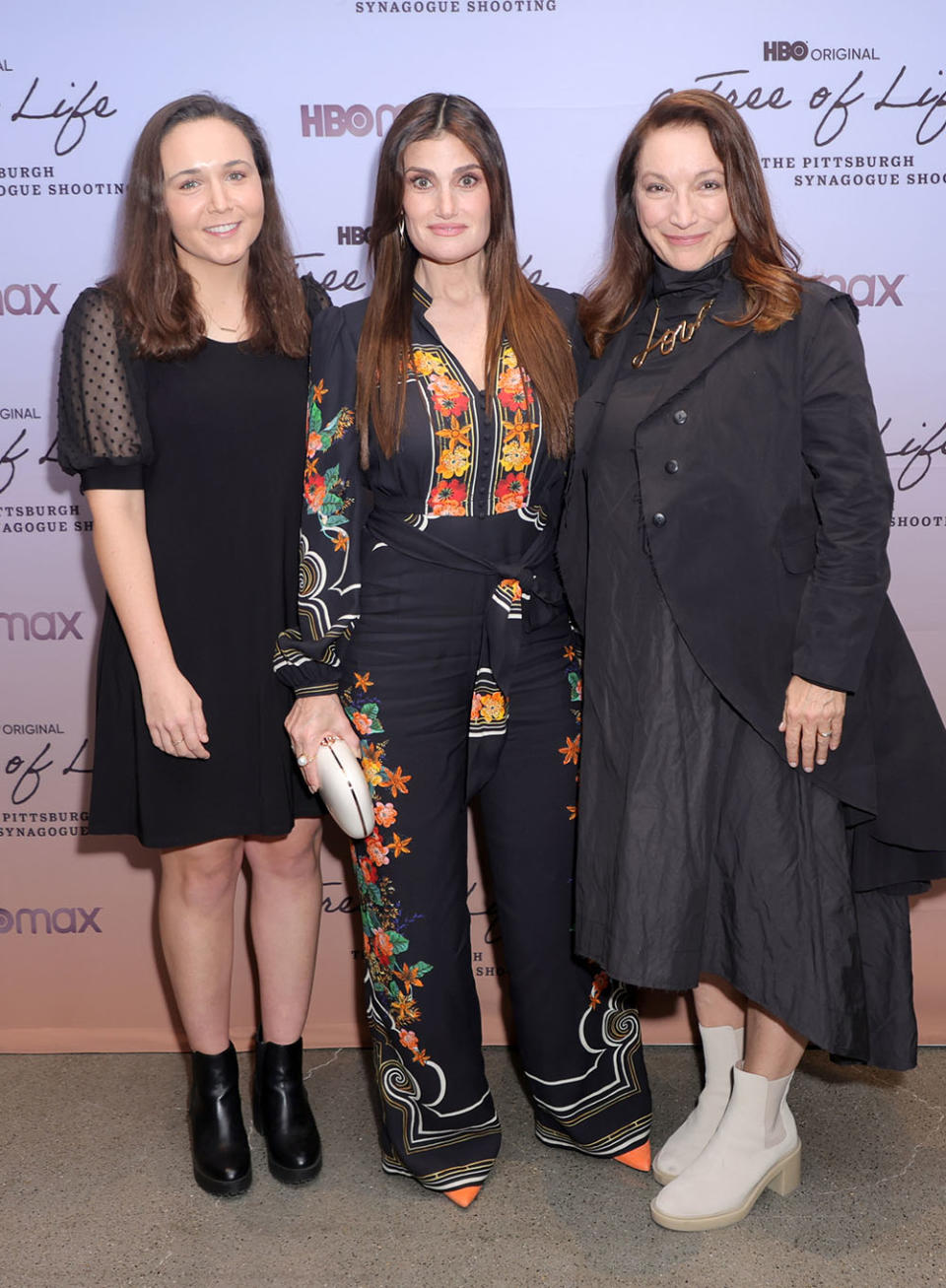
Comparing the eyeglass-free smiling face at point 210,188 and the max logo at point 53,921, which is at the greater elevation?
the eyeglass-free smiling face at point 210,188

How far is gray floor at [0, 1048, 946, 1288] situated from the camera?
6.70ft

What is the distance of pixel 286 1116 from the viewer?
2328mm

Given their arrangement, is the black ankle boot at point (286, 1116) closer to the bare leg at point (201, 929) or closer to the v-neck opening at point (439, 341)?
the bare leg at point (201, 929)

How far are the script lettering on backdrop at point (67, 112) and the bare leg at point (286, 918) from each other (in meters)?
1.41

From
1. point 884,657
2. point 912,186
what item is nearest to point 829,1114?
point 884,657

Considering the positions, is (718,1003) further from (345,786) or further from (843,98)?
(843,98)

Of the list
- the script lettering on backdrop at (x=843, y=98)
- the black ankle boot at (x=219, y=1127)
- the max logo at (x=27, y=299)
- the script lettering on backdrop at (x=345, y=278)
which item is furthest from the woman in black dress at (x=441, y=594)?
the max logo at (x=27, y=299)

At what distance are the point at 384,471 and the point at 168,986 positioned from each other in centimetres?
145

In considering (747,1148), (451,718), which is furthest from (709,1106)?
(451,718)

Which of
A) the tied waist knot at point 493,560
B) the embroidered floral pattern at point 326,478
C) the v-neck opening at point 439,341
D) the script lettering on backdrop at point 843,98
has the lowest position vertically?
the tied waist knot at point 493,560

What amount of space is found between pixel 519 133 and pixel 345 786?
1342 mm

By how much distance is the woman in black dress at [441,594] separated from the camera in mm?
1969

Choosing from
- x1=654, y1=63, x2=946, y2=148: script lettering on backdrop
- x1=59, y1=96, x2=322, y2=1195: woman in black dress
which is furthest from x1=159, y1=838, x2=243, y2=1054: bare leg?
x1=654, y1=63, x2=946, y2=148: script lettering on backdrop

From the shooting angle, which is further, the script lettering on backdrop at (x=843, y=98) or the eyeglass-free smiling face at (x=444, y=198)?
the script lettering on backdrop at (x=843, y=98)
